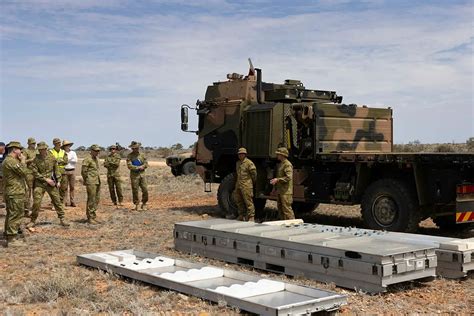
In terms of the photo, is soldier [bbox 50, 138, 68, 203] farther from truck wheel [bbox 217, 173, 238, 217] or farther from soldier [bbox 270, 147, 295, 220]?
soldier [bbox 270, 147, 295, 220]

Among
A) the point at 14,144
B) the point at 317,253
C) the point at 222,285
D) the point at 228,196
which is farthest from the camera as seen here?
the point at 228,196

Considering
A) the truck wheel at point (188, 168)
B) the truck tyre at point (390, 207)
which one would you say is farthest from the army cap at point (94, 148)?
the truck wheel at point (188, 168)

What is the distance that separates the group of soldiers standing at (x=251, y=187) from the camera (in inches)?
405

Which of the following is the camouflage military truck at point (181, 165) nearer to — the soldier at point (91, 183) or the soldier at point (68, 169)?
the soldier at point (68, 169)

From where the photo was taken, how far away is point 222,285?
20.9 ft

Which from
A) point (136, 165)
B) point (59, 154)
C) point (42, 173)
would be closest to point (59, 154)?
point (59, 154)

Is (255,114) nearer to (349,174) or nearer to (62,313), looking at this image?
(349,174)

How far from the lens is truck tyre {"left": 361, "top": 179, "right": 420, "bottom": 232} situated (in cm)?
940

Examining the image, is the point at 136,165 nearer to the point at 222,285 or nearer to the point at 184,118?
the point at 184,118

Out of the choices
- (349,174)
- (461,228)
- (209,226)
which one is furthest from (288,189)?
(461,228)

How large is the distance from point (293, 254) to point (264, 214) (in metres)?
6.84

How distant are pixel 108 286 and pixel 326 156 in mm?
5538

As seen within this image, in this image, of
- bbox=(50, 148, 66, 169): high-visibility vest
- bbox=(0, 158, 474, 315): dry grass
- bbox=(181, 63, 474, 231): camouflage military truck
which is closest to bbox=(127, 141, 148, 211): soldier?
bbox=(181, 63, 474, 231): camouflage military truck

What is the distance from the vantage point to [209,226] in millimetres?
8508
